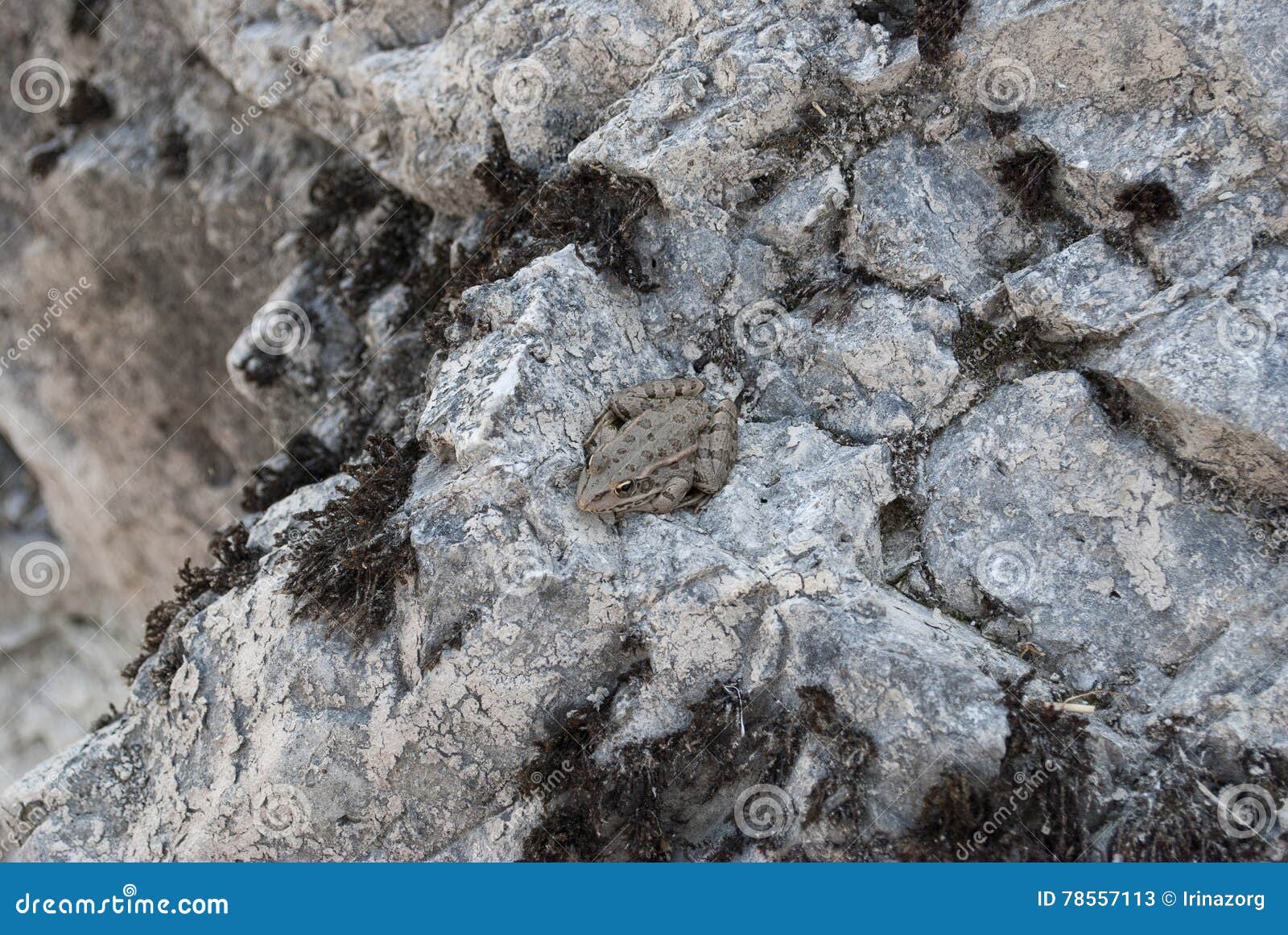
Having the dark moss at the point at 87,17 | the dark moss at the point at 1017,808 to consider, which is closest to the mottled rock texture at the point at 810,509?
the dark moss at the point at 1017,808

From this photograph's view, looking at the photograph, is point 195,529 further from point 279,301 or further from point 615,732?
point 615,732

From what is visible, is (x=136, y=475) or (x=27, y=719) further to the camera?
(x=27, y=719)

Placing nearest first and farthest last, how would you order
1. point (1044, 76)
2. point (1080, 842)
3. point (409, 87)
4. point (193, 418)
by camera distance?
point (1080, 842)
point (1044, 76)
point (409, 87)
point (193, 418)

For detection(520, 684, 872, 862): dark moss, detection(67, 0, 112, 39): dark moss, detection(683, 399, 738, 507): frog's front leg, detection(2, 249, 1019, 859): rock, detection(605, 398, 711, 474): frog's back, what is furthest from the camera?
detection(67, 0, 112, 39): dark moss

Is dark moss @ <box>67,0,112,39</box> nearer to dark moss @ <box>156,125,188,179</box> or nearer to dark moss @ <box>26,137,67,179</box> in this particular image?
dark moss @ <box>26,137,67,179</box>

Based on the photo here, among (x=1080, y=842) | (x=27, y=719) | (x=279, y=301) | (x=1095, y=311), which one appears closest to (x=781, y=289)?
(x=1095, y=311)

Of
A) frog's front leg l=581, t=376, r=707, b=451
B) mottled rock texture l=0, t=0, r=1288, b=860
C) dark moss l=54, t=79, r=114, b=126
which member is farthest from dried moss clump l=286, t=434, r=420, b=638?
dark moss l=54, t=79, r=114, b=126

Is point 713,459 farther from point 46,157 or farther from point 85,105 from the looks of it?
point 46,157

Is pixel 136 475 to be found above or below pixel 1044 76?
above

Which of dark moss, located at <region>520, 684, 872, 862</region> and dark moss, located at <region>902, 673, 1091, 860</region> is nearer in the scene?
dark moss, located at <region>902, 673, 1091, 860</region>
